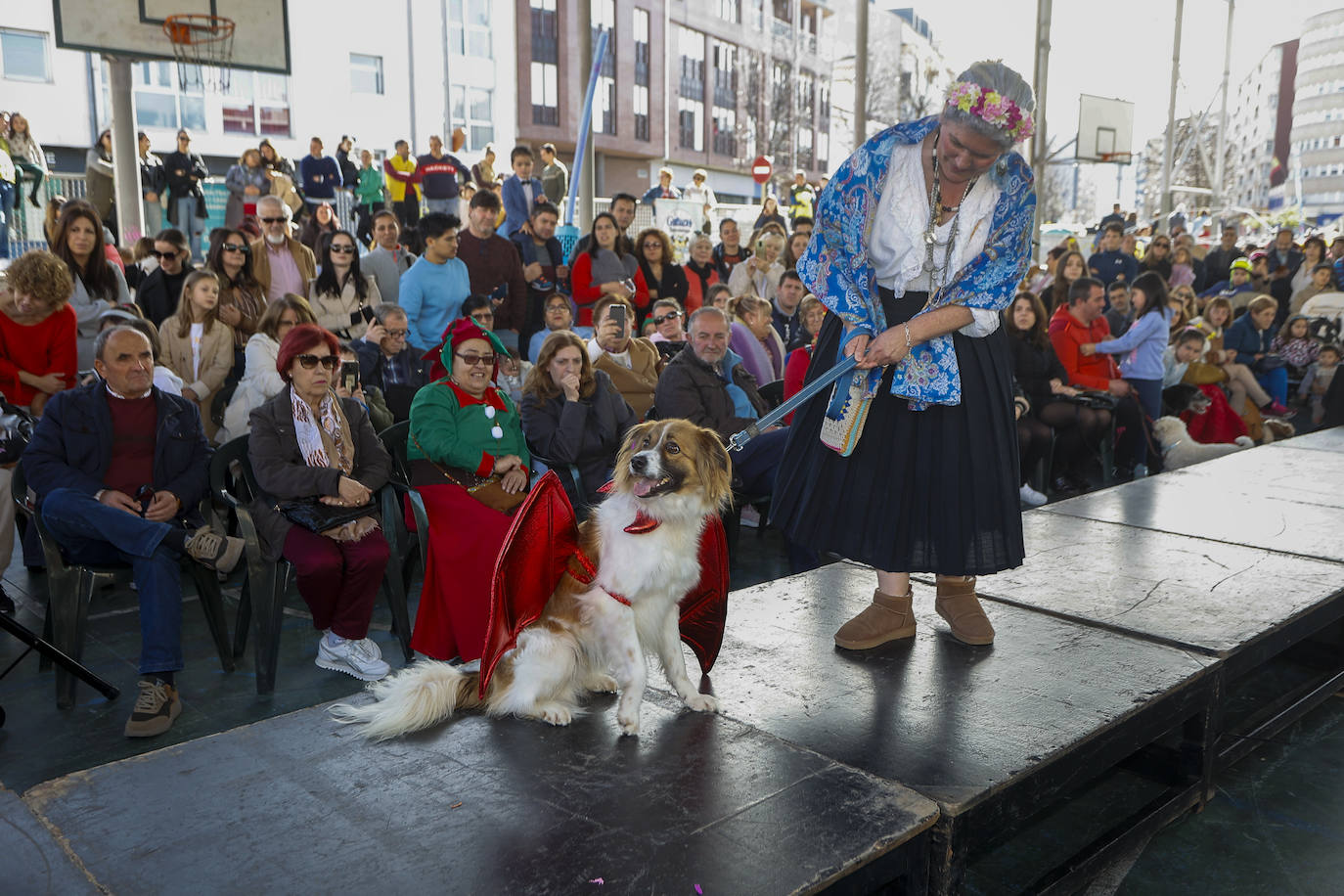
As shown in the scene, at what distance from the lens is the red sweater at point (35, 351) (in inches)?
181

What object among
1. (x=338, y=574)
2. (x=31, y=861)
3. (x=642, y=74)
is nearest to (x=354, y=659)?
(x=338, y=574)

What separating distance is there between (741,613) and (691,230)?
10456 mm

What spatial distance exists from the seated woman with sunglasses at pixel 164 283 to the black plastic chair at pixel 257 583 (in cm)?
249

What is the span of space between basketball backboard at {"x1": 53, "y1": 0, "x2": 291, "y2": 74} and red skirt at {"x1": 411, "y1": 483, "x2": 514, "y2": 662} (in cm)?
634

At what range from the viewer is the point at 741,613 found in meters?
3.23

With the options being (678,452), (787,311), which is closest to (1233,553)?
(678,452)

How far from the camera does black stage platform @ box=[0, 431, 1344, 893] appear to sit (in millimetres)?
1838

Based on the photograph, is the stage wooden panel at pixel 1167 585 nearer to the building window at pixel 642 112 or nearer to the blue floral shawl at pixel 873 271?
the blue floral shawl at pixel 873 271

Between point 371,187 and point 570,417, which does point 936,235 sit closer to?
point 570,417

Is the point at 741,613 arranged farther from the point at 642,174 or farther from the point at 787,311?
the point at 642,174

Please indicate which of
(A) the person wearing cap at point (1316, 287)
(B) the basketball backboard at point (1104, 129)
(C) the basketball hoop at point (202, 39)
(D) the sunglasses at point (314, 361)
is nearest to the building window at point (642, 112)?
(B) the basketball backboard at point (1104, 129)

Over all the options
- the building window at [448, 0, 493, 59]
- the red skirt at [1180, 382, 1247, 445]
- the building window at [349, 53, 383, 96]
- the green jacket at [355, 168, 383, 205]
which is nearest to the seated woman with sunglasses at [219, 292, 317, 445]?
the red skirt at [1180, 382, 1247, 445]

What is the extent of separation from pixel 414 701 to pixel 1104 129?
65.2 feet

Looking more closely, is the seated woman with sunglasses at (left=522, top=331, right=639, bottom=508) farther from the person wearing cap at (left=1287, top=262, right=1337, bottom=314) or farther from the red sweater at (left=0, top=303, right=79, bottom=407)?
the person wearing cap at (left=1287, top=262, right=1337, bottom=314)
